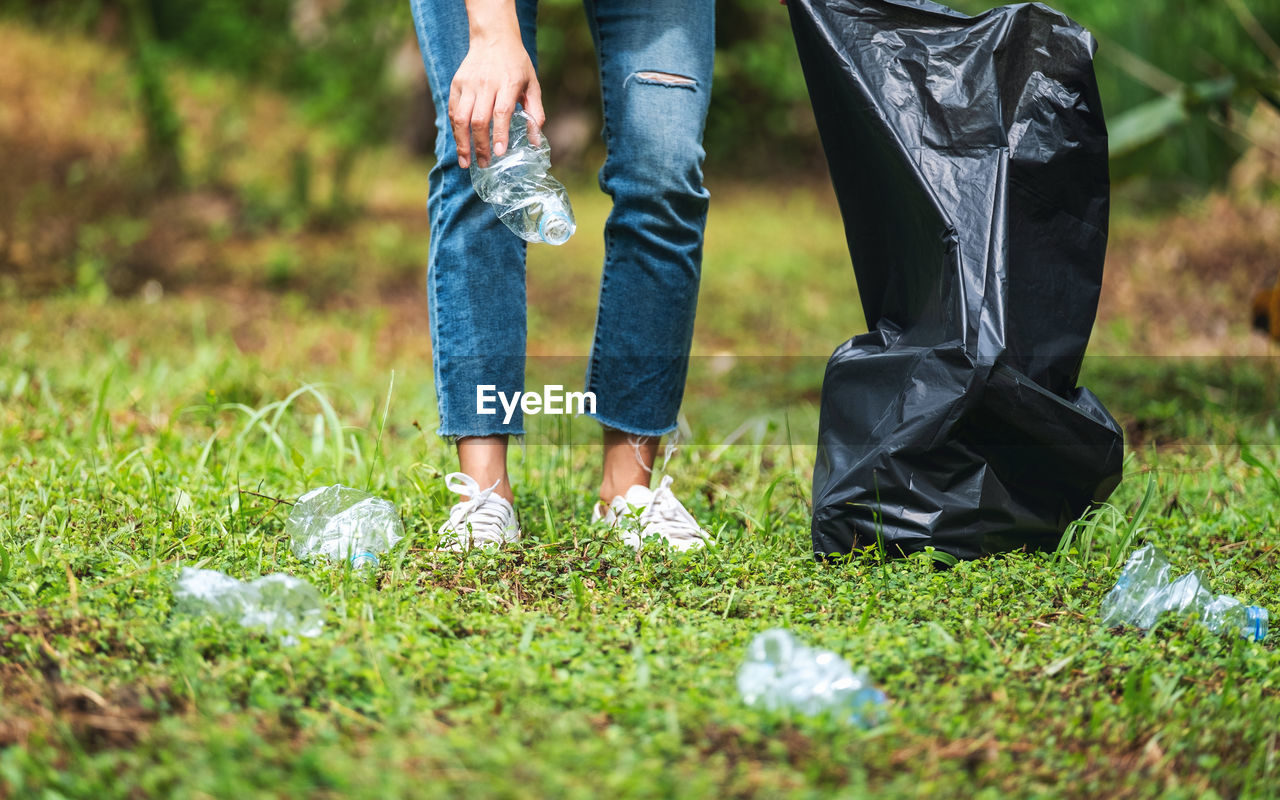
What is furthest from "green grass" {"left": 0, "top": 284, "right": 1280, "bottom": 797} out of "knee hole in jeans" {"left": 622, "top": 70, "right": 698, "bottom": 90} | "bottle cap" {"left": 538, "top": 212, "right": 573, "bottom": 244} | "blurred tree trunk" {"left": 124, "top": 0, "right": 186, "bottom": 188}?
"blurred tree trunk" {"left": 124, "top": 0, "right": 186, "bottom": 188}

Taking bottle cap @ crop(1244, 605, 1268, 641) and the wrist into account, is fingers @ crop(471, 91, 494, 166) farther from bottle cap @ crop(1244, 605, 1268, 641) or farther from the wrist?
bottle cap @ crop(1244, 605, 1268, 641)

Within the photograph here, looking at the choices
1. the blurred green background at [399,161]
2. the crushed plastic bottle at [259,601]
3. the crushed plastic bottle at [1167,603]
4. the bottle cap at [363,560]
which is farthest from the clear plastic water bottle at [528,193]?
the blurred green background at [399,161]

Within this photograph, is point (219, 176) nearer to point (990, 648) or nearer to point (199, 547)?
point (199, 547)

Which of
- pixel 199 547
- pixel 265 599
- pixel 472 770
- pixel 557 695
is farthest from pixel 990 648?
pixel 199 547

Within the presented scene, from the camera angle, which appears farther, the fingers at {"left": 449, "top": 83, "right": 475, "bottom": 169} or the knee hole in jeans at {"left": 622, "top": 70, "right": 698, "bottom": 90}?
the knee hole in jeans at {"left": 622, "top": 70, "right": 698, "bottom": 90}

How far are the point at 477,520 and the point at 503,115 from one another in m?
0.69

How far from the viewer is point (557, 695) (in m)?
1.25

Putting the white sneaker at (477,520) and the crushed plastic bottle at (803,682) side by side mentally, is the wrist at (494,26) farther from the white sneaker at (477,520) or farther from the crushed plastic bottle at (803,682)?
the crushed plastic bottle at (803,682)

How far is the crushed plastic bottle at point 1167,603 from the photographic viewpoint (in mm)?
1550

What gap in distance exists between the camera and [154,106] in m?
6.25

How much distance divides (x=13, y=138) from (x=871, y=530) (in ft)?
21.8

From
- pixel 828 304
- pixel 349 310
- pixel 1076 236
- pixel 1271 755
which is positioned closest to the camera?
pixel 1271 755

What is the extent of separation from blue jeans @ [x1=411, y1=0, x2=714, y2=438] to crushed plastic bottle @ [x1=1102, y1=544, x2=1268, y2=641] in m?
0.85

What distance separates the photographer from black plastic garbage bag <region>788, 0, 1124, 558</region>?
5.65 ft
